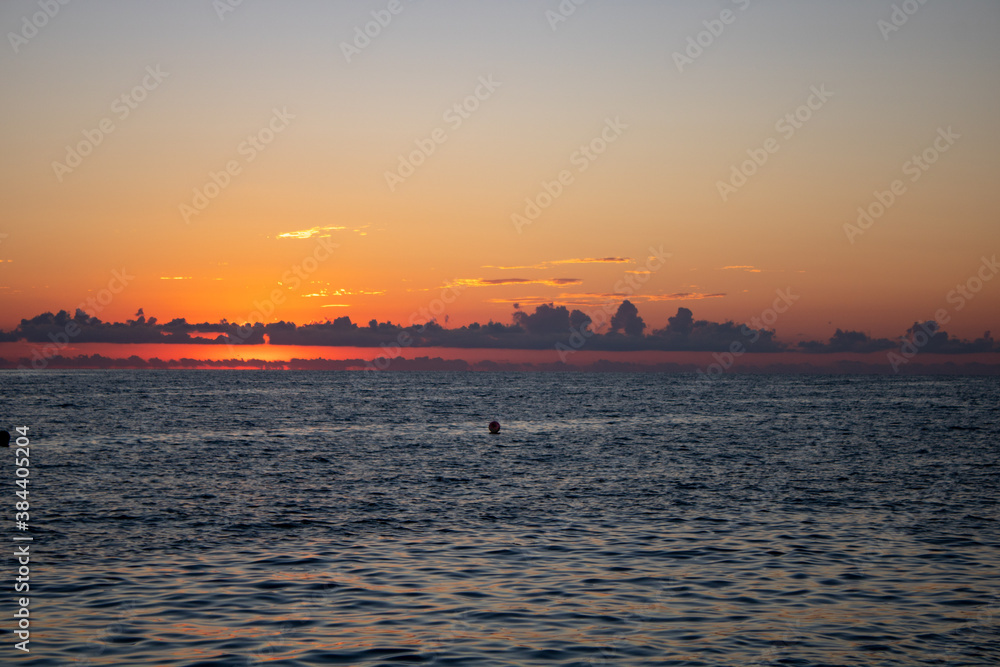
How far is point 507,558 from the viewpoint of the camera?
2278 centimetres

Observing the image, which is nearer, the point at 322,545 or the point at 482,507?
the point at 322,545

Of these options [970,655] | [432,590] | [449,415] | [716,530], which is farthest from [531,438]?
[970,655]

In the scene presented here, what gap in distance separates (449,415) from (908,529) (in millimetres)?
76441

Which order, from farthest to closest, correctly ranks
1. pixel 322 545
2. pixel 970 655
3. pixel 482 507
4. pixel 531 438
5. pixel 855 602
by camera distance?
pixel 531 438 → pixel 482 507 → pixel 322 545 → pixel 855 602 → pixel 970 655

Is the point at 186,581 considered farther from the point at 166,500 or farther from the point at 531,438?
the point at 531,438

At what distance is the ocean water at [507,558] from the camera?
15.5 meters

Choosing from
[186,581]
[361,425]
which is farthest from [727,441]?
[186,581]

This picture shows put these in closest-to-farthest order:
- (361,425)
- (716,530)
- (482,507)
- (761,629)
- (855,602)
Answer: (761,629) < (855,602) < (716,530) < (482,507) < (361,425)

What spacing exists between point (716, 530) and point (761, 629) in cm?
1083

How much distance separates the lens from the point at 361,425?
82125 millimetres

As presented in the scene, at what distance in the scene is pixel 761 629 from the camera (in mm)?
16422

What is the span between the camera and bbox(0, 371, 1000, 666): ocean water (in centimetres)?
1547

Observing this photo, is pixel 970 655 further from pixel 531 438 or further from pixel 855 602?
pixel 531 438

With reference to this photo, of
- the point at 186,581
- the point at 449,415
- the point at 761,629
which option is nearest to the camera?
the point at 761,629
